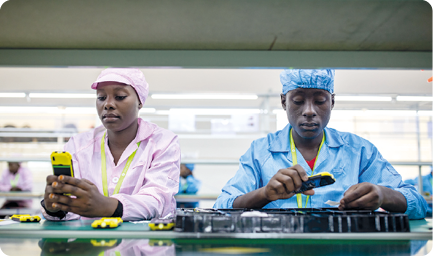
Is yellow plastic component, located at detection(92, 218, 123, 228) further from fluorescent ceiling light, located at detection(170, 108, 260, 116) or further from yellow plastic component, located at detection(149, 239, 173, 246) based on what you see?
fluorescent ceiling light, located at detection(170, 108, 260, 116)

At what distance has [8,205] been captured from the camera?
496 cm

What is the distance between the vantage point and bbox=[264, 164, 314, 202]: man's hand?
2.83 feet

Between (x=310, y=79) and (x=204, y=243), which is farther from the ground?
(x=310, y=79)

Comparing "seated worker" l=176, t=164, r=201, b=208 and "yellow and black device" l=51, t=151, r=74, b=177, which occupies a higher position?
"yellow and black device" l=51, t=151, r=74, b=177

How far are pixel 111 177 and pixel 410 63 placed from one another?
3.75 ft

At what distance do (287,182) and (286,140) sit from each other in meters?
0.51

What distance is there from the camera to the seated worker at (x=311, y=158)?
3.83 feet

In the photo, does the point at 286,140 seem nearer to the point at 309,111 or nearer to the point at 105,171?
the point at 309,111

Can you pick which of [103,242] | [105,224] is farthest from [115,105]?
[103,242]

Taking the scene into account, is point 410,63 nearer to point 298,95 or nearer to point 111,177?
point 298,95

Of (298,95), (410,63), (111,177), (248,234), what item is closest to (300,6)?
(410,63)

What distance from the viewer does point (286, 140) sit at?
137 cm

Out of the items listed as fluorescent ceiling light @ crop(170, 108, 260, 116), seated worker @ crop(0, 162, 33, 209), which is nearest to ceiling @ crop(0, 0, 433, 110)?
fluorescent ceiling light @ crop(170, 108, 260, 116)

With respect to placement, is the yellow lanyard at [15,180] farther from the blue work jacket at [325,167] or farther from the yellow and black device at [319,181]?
the yellow and black device at [319,181]
